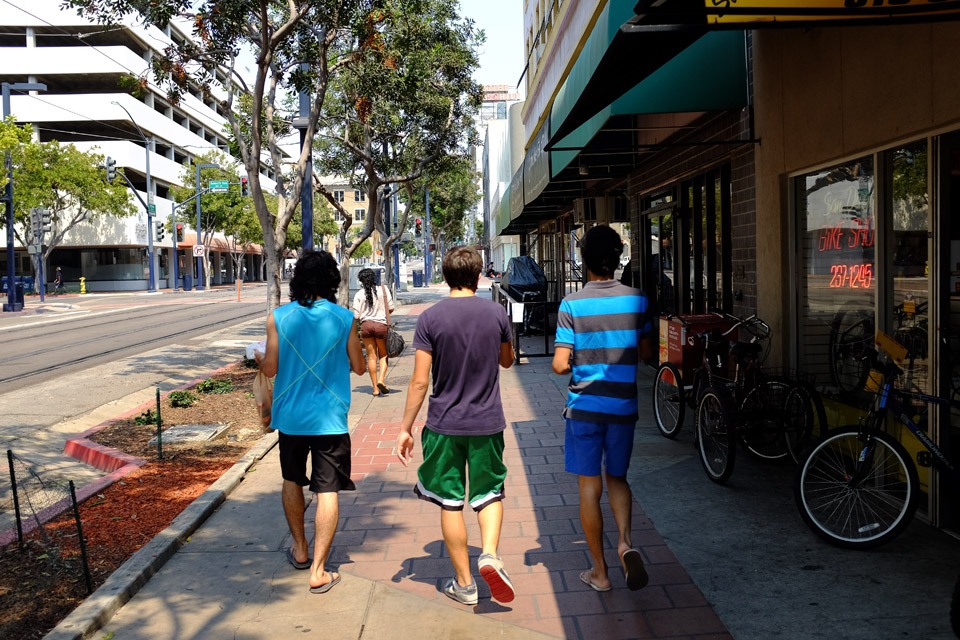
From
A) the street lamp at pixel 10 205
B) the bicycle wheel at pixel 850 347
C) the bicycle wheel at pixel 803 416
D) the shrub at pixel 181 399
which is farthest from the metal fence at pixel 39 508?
the street lamp at pixel 10 205

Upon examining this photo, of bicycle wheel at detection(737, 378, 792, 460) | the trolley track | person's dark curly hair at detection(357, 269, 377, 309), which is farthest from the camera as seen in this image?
the trolley track

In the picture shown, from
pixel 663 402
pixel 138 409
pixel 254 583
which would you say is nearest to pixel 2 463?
pixel 138 409

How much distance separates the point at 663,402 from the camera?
7504mm

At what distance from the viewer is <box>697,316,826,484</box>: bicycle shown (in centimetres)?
586

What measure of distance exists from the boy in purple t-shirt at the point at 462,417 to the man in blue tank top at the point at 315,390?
0.53m

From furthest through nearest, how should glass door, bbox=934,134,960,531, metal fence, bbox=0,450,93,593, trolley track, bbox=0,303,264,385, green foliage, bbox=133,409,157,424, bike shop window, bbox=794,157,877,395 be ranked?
trolley track, bbox=0,303,264,385 < green foliage, bbox=133,409,157,424 < bike shop window, bbox=794,157,877,395 < metal fence, bbox=0,450,93,593 < glass door, bbox=934,134,960,531

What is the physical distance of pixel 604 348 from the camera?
4098 mm

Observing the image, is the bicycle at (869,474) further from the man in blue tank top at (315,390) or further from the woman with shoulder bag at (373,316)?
the woman with shoulder bag at (373,316)

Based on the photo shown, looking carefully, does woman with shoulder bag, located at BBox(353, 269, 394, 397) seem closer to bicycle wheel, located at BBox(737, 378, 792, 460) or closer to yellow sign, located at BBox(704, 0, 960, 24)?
bicycle wheel, located at BBox(737, 378, 792, 460)

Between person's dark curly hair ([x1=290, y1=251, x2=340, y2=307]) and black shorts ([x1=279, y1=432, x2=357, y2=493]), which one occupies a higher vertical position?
person's dark curly hair ([x1=290, y1=251, x2=340, y2=307])

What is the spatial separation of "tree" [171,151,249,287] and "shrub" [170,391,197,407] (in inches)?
1847

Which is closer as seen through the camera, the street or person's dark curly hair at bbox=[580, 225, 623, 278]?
person's dark curly hair at bbox=[580, 225, 623, 278]

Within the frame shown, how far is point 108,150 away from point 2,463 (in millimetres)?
47385

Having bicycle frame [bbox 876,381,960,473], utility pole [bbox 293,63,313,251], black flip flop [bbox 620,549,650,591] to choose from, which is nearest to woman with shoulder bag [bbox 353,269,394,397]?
utility pole [bbox 293,63,313,251]
